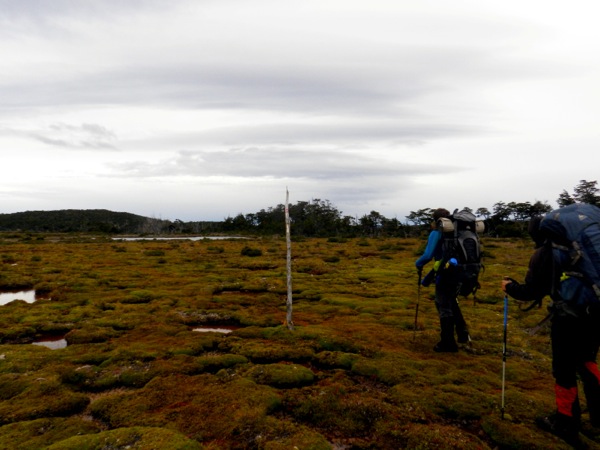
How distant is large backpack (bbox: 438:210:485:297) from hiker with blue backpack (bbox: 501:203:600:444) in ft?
9.12

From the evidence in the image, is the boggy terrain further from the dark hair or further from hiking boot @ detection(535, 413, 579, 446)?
the dark hair

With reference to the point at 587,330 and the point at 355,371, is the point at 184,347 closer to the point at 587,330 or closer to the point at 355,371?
the point at 355,371

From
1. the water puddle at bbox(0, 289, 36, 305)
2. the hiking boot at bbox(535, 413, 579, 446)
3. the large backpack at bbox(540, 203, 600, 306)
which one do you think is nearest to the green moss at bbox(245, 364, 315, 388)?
the hiking boot at bbox(535, 413, 579, 446)

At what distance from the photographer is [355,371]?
977 cm

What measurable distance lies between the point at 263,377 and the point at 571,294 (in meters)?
6.94

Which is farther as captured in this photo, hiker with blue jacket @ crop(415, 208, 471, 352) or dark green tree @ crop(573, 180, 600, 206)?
dark green tree @ crop(573, 180, 600, 206)

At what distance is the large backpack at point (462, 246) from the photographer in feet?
31.3

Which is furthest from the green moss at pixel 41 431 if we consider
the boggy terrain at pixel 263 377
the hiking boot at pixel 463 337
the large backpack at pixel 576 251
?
the hiking boot at pixel 463 337

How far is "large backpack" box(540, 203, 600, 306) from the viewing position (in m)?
5.83

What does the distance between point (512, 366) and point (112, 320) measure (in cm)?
1479

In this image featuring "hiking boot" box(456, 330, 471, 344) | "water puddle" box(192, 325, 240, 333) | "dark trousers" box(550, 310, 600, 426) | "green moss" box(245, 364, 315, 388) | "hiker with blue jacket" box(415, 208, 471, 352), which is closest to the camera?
"dark trousers" box(550, 310, 600, 426)

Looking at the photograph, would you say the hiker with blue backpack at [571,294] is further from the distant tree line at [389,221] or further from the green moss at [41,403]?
the distant tree line at [389,221]

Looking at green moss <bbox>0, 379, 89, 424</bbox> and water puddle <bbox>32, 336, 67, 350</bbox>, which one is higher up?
green moss <bbox>0, 379, 89, 424</bbox>

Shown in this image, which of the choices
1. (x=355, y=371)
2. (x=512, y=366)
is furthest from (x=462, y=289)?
(x=355, y=371)
